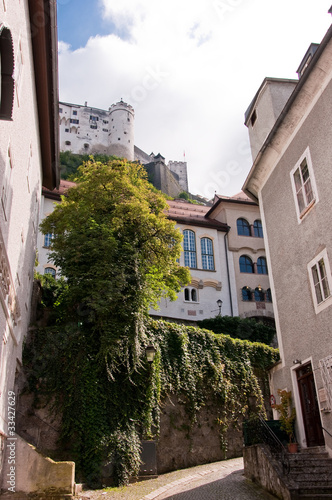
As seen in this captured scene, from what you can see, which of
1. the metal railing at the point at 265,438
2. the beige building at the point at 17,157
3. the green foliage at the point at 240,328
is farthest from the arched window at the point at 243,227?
the metal railing at the point at 265,438

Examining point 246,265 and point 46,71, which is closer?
point 46,71

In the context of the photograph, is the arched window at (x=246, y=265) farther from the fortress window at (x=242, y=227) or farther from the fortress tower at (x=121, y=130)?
the fortress tower at (x=121, y=130)

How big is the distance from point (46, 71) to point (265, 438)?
11.9m

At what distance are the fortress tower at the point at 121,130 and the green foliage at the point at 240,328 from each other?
67.1 meters

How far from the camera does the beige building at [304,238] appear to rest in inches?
468

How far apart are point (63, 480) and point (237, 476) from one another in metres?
4.87

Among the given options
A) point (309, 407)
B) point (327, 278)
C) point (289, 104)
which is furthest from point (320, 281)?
point (289, 104)

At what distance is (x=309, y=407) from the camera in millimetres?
12656

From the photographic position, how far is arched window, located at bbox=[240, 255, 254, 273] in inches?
1256

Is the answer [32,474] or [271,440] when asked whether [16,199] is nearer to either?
[32,474]

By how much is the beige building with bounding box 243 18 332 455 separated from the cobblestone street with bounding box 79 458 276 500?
2287mm

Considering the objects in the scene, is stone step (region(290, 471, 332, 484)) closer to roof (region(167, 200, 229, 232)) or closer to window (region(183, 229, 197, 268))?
window (region(183, 229, 197, 268))

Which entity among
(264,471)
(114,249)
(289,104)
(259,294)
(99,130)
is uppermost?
(99,130)

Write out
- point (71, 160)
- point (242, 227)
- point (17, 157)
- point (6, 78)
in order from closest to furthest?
point (6, 78) → point (17, 157) → point (242, 227) → point (71, 160)
